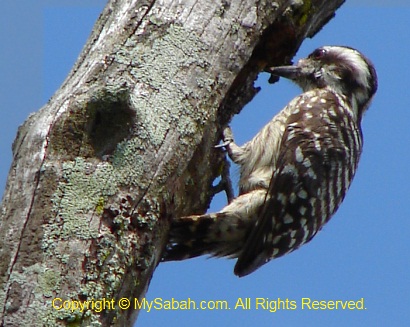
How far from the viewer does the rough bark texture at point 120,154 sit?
260cm

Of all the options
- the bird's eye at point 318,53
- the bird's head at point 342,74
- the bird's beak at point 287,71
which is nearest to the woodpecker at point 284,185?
the bird's beak at point 287,71

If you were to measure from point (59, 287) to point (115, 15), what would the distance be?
51.7 inches

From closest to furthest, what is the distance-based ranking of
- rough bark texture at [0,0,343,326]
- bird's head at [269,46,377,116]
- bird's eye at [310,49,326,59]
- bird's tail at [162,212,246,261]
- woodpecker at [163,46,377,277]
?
rough bark texture at [0,0,343,326] → bird's tail at [162,212,246,261] → woodpecker at [163,46,377,277] → bird's head at [269,46,377,116] → bird's eye at [310,49,326,59]

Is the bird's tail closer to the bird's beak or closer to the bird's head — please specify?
the bird's beak

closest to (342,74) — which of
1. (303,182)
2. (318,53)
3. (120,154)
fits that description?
(318,53)

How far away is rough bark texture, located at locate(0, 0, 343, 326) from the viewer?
2.60 m

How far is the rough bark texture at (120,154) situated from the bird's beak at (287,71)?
490 millimetres

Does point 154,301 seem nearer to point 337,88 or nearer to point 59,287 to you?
point 59,287

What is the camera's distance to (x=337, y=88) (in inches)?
175

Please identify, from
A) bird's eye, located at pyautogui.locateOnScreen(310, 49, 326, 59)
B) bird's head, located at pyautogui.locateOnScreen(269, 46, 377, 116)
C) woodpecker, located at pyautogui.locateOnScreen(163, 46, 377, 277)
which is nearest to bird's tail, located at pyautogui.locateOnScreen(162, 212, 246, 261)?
woodpecker, located at pyautogui.locateOnScreen(163, 46, 377, 277)

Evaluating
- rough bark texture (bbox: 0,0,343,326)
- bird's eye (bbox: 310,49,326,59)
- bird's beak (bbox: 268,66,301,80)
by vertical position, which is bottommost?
rough bark texture (bbox: 0,0,343,326)

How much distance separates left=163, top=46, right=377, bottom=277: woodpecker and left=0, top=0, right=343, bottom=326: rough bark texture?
0.28m

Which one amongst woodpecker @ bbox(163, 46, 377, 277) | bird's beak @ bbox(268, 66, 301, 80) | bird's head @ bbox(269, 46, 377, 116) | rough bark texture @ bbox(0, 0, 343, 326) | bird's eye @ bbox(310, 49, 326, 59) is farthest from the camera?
bird's eye @ bbox(310, 49, 326, 59)

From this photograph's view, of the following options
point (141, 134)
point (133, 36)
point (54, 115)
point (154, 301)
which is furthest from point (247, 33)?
point (154, 301)
